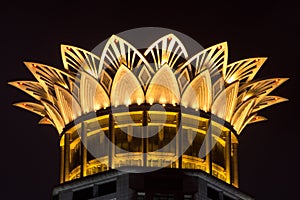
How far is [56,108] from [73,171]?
5.96 m

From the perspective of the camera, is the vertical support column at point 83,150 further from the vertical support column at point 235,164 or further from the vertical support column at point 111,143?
the vertical support column at point 235,164

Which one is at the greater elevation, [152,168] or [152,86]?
[152,86]

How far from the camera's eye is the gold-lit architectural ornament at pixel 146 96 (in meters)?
106

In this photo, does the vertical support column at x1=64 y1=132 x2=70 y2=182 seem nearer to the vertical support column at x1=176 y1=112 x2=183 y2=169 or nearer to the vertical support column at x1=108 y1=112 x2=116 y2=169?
the vertical support column at x1=108 y1=112 x2=116 y2=169

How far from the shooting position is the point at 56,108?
109 meters

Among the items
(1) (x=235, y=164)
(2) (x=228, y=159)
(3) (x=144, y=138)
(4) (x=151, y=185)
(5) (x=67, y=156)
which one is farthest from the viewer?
(1) (x=235, y=164)

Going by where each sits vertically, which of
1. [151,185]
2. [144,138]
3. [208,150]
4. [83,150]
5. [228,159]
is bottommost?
[151,185]

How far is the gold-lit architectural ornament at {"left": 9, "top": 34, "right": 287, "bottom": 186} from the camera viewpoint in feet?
349

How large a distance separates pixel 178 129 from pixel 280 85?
11.0 metres

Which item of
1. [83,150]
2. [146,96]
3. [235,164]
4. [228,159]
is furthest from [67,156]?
[235,164]

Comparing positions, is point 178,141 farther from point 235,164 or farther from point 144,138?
point 235,164

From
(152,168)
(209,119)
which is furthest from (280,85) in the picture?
(152,168)

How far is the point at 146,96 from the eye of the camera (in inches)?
4198

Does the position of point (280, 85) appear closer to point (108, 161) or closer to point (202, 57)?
point (202, 57)
